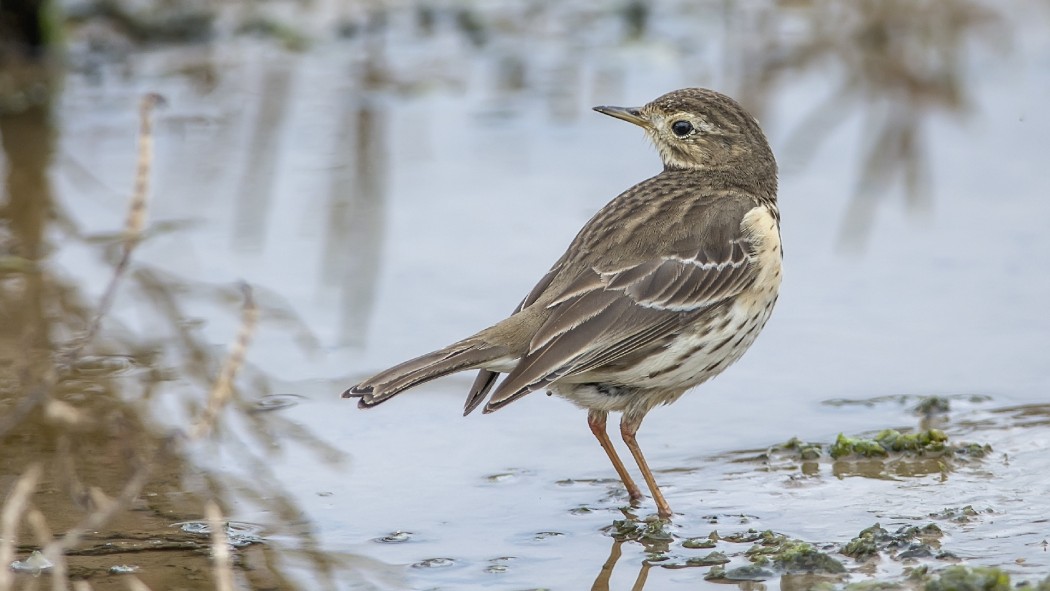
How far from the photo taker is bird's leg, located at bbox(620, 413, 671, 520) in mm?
6315

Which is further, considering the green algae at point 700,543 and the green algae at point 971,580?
the green algae at point 700,543

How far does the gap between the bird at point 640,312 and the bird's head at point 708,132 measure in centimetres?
1

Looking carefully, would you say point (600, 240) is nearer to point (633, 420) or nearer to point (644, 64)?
point (633, 420)

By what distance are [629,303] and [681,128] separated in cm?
124

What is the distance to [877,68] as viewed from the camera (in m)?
12.7

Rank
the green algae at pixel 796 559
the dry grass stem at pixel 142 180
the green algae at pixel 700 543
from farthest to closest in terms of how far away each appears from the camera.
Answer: the green algae at pixel 700 543, the green algae at pixel 796 559, the dry grass stem at pixel 142 180

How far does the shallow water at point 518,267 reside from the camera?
6.25 m

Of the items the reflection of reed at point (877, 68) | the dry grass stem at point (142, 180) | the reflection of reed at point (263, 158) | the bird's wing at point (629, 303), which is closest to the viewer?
the dry grass stem at point (142, 180)

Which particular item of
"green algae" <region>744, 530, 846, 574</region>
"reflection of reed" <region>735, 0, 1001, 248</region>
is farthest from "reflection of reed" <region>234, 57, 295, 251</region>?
"green algae" <region>744, 530, 846, 574</region>

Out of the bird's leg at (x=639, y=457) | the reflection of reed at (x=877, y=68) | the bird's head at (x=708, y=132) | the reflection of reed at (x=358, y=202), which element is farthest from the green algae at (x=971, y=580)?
the reflection of reed at (x=877, y=68)

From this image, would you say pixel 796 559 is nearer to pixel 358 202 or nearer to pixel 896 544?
pixel 896 544

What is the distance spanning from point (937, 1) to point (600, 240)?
25.6 ft

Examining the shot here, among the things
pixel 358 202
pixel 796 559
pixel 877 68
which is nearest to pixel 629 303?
pixel 796 559

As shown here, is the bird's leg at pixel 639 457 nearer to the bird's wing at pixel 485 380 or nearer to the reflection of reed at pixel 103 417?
the bird's wing at pixel 485 380
